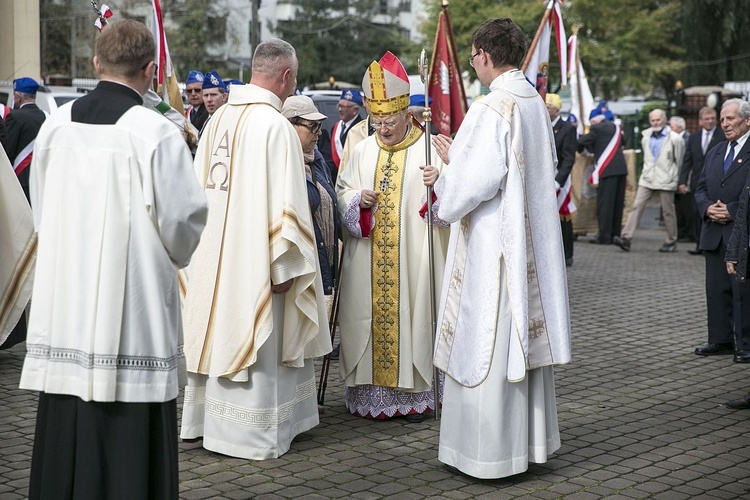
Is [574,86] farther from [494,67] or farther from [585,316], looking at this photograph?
[494,67]

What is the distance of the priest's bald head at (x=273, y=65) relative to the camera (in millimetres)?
5547

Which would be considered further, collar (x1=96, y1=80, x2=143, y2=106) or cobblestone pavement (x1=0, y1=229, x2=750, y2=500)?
cobblestone pavement (x1=0, y1=229, x2=750, y2=500)

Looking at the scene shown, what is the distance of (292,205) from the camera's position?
536cm

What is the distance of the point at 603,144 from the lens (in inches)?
609

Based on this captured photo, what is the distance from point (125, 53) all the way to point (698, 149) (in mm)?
12219

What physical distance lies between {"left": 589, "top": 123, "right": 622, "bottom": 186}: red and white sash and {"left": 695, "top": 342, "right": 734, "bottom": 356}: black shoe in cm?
710

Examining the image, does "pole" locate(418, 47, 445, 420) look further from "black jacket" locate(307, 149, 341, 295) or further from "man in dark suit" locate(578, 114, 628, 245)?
"man in dark suit" locate(578, 114, 628, 245)

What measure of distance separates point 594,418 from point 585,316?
3.89 meters

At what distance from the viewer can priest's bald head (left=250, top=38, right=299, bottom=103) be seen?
18.2 feet

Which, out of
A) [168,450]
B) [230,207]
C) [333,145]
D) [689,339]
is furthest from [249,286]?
[333,145]

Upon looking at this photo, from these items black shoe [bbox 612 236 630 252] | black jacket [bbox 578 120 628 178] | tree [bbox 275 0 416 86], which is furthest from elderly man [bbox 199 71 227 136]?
tree [bbox 275 0 416 86]

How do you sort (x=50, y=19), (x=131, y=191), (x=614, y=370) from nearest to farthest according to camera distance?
(x=131, y=191) < (x=614, y=370) < (x=50, y=19)

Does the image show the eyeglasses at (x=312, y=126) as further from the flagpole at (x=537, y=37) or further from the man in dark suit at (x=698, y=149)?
the man in dark suit at (x=698, y=149)

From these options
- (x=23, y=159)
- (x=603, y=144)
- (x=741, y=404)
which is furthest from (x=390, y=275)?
(x=603, y=144)
